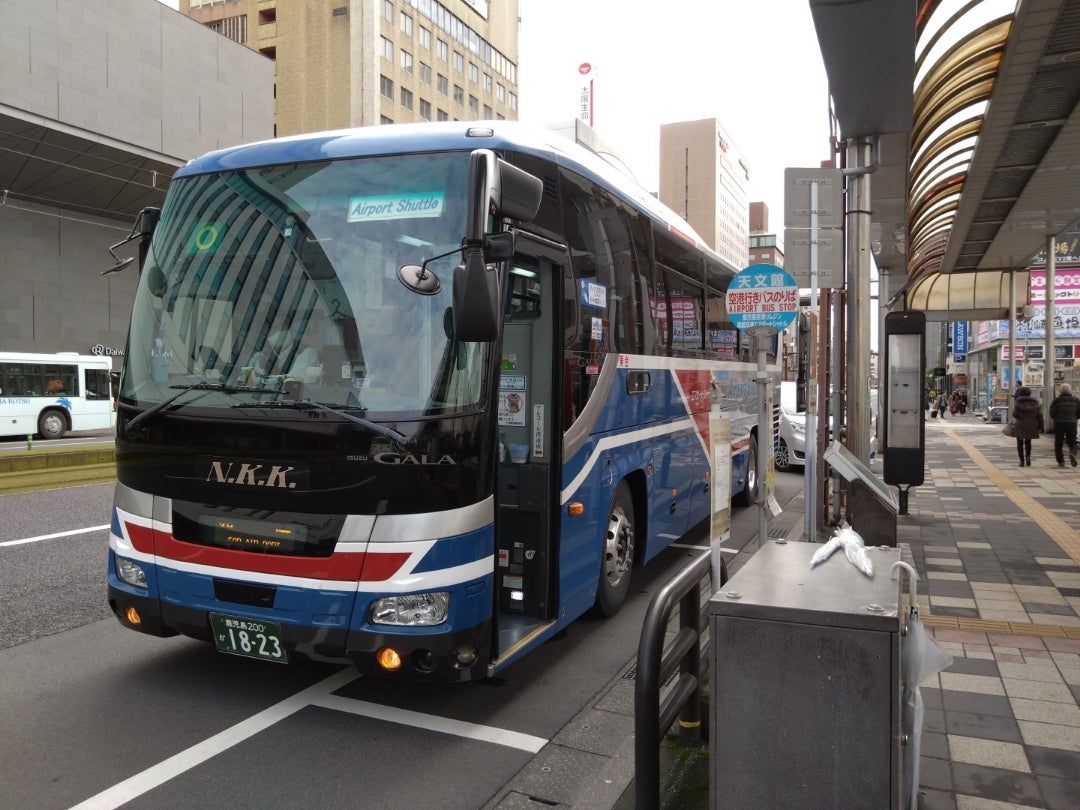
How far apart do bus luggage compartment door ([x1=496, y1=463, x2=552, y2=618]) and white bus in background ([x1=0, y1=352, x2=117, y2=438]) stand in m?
25.1

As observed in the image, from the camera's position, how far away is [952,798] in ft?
10.7

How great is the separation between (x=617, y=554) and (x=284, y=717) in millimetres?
2616

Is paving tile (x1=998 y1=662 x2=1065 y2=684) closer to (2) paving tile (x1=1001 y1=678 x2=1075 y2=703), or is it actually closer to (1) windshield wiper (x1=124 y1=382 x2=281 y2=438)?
(2) paving tile (x1=1001 y1=678 x2=1075 y2=703)

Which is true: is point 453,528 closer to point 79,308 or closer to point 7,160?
point 7,160

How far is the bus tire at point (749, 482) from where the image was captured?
10867 millimetres

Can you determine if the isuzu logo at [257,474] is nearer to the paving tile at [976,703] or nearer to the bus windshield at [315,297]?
the bus windshield at [315,297]

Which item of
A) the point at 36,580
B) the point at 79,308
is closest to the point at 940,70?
the point at 36,580

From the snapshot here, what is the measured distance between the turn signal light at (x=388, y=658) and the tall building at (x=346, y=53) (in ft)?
196

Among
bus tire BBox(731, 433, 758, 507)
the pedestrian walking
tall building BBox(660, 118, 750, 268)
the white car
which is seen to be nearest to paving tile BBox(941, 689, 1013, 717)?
bus tire BBox(731, 433, 758, 507)

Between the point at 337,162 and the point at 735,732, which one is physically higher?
the point at 337,162

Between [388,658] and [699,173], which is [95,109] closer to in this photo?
[388,658]

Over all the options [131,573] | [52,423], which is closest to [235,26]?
[52,423]

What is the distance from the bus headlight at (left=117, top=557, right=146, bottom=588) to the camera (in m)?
4.43

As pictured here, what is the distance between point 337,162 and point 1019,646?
16.8 feet
